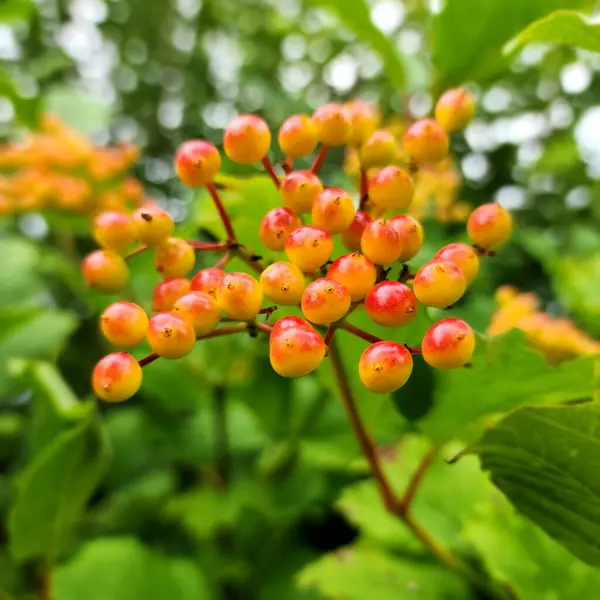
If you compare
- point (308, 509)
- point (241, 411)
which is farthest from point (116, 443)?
point (308, 509)

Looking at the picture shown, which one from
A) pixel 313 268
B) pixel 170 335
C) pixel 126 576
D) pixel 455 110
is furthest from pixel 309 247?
pixel 126 576

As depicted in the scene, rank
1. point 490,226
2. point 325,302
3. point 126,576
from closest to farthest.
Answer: point 325,302, point 490,226, point 126,576

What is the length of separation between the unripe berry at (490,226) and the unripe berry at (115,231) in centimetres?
31

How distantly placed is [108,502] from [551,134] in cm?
171

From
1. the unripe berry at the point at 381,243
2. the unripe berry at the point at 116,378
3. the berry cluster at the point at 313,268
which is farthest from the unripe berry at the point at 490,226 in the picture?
the unripe berry at the point at 116,378

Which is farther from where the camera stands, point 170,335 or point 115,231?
point 115,231

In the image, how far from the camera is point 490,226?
2.07 feet

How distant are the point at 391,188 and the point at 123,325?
10.3 inches

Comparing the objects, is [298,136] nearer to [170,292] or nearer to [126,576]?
[170,292]

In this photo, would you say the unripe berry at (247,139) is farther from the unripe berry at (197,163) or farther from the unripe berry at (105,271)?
the unripe berry at (105,271)

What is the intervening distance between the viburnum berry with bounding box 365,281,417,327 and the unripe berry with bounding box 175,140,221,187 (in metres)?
0.21

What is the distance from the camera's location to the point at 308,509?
1.47m

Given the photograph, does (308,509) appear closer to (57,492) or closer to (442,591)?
(442,591)

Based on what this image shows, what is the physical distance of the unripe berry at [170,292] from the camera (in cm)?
62
